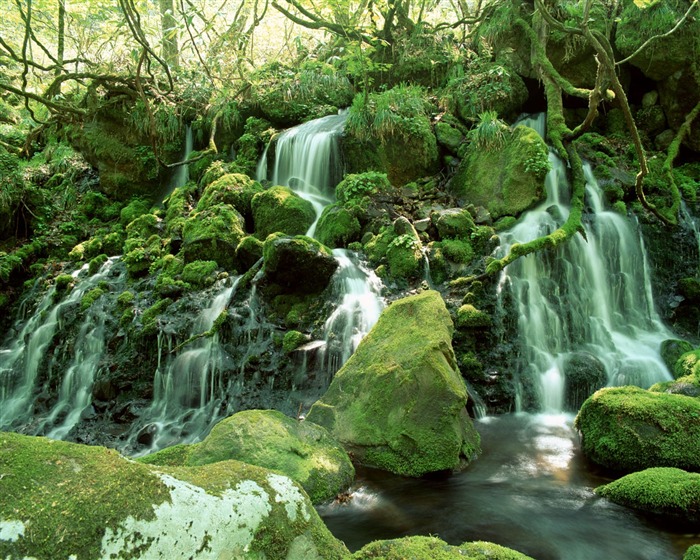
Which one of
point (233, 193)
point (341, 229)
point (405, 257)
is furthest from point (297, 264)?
point (233, 193)

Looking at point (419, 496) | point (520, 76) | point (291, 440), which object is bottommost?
point (419, 496)

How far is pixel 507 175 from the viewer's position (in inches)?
376

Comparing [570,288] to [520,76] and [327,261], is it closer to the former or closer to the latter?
[327,261]

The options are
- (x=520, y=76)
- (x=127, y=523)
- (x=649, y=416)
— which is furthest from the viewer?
(x=520, y=76)

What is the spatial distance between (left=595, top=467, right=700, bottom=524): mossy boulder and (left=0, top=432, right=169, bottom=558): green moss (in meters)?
3.82

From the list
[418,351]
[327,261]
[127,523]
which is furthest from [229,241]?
[127,523]

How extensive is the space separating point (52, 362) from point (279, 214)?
470cm

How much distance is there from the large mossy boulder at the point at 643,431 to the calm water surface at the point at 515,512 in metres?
0.29

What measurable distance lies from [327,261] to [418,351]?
314 cm

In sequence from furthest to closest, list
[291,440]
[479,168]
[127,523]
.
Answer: [479,168] → [291,440] → [127,523]

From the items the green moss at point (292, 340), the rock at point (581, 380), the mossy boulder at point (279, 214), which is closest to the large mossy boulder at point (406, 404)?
the green moss at point (292, 340)

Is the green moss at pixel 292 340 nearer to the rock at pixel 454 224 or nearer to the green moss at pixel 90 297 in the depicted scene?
the rock at pixel 454 224

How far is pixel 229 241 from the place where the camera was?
9.10m

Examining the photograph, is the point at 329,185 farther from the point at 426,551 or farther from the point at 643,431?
the point at 426,551
